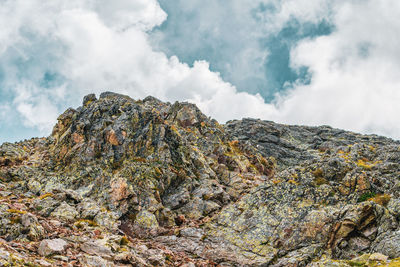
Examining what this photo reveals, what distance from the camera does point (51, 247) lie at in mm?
18031

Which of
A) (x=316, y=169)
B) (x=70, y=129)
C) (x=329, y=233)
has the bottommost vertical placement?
(x=329, y=233)

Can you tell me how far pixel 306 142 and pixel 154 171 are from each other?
8349cm

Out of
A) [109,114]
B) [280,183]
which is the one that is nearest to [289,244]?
[280,183]

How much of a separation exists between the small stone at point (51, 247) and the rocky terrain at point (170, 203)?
111 mm

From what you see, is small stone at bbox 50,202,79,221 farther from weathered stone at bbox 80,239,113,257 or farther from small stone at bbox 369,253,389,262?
small stone at bbox 369,253,389,262

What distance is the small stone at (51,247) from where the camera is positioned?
17.5 meters

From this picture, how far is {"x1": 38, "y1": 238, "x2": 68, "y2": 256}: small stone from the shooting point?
57.5ft

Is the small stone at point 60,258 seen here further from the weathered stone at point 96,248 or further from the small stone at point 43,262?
the weathered stone at point 96,248

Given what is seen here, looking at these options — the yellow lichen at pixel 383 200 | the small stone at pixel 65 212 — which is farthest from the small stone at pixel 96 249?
the yellow lichen at pixel 383 200

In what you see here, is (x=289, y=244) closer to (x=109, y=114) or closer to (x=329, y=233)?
(x=329, y=233)

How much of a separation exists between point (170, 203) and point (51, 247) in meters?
22.4

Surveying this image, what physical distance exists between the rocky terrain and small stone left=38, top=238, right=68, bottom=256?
111 mm

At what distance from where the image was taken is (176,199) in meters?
40.0

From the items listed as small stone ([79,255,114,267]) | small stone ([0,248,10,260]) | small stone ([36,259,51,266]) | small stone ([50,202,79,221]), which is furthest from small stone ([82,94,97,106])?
small stone ([0,248,10,260])
